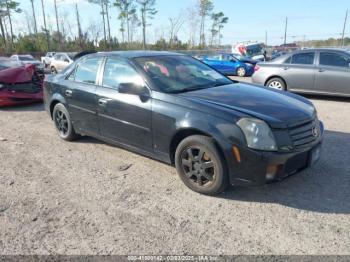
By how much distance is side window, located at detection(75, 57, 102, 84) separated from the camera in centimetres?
486

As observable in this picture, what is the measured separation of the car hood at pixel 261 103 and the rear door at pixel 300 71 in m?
5.37

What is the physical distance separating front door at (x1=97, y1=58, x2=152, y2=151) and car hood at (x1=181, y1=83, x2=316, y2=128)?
2.04ft

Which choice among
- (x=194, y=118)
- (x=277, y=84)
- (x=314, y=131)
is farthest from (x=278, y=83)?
(x=194, y=118)

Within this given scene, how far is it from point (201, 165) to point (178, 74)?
56.7 inches

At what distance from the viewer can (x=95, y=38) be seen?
5225 centimetres

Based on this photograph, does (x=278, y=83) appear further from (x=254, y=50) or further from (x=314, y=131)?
(x=254, y=50)

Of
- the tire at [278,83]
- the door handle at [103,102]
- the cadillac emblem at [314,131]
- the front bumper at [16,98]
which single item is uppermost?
the door handle at [103,102]

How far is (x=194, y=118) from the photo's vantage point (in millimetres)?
3492

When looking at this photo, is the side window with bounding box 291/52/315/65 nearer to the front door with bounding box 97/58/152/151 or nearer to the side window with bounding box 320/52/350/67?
the side window with bounding box 320/52/350/67

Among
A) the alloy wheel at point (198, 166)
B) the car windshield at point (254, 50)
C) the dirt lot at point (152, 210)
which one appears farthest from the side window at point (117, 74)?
the car windshield at point (254, 50)

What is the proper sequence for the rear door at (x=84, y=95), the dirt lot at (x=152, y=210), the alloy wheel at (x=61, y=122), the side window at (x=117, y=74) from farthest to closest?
1. the alloy wheel at (x=61, y=122)
2. the rear door at (x=84, y=95)
3. the side window at (x=117, y=74)
4. the dirt lot at (x=152, y=210)

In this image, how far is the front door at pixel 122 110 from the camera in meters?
4.02

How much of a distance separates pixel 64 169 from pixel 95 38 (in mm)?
51513

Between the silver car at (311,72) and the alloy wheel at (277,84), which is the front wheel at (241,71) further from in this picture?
the alloy wheel at (277,84)
